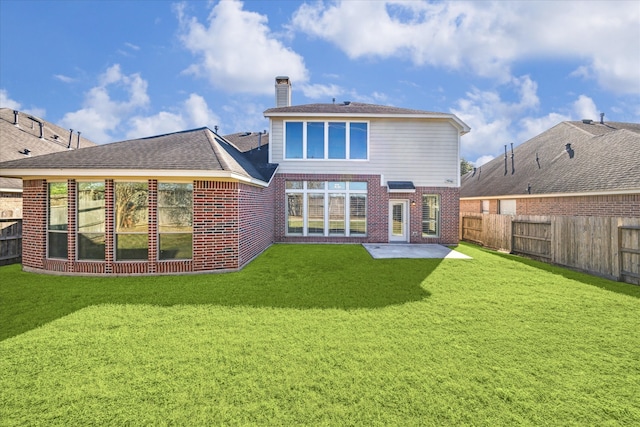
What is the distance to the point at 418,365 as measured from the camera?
345 cm

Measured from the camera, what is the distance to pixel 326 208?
13.7 metres

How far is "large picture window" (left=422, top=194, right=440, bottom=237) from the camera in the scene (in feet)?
45.5

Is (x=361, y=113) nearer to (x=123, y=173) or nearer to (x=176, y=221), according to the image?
(x=176, y=221)

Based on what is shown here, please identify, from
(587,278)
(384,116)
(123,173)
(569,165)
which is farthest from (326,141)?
(569,165)

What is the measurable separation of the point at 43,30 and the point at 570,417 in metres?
23.6

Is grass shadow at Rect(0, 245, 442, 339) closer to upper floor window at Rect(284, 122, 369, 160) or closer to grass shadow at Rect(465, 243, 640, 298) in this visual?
grass shadow at Rect(465, 243, 640, 298)

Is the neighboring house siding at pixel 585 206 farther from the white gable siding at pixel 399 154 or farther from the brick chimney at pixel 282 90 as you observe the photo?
the brick chimney at pixel 282 90

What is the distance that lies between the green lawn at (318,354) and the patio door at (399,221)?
7046 millimetres

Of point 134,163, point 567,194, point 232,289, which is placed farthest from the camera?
point 567,194

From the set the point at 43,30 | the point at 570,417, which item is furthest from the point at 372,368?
the point at 43,30

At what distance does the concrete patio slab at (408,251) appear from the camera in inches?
416

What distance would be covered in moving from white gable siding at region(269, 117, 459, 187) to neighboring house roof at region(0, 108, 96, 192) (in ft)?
32.7

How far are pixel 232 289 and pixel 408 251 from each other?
7.37m

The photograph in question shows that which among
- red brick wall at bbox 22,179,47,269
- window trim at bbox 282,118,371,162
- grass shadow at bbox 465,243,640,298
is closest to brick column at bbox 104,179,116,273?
red brick wall at bbox 22,179,47,269
